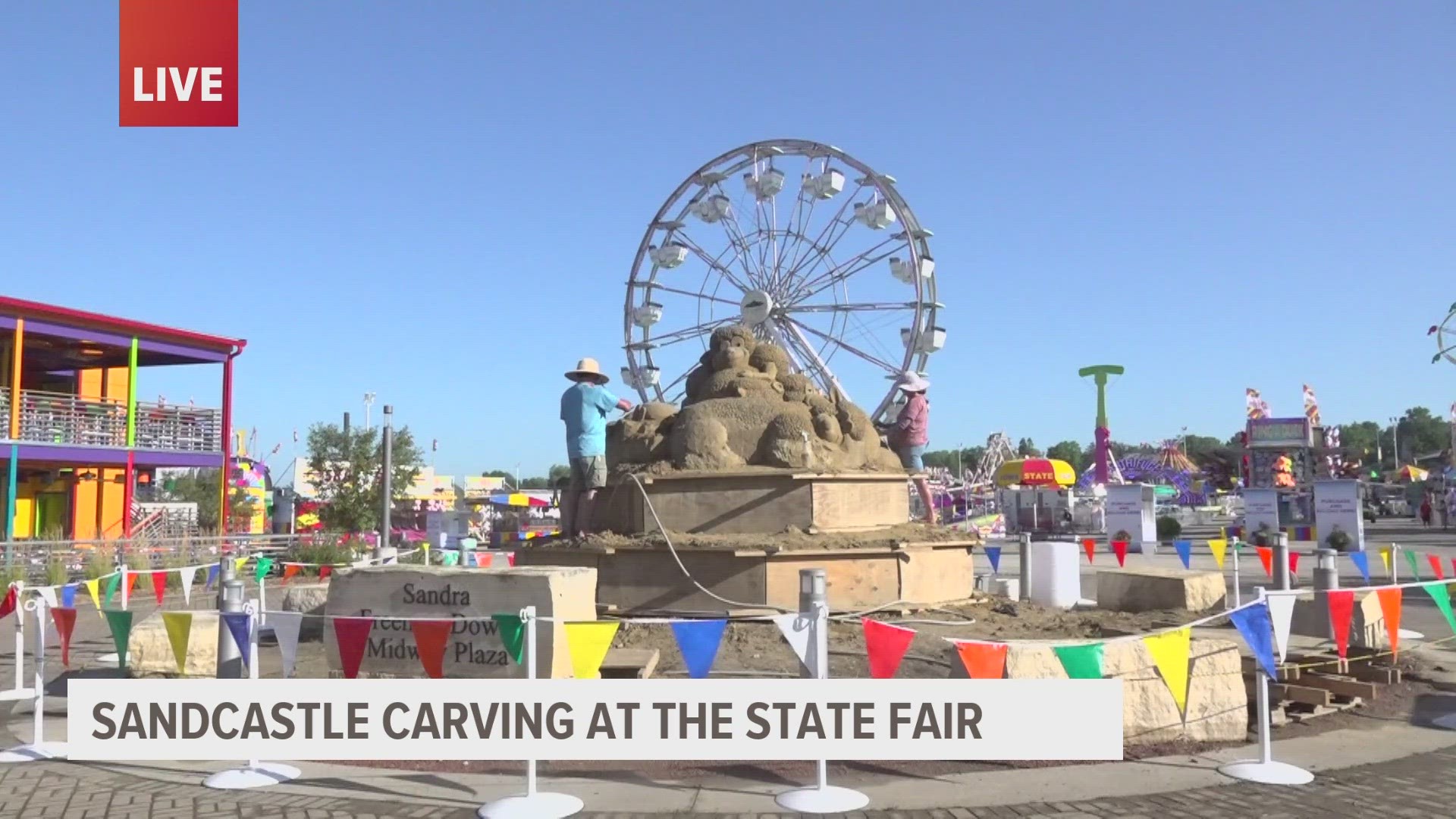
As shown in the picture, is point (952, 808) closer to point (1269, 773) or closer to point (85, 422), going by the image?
point (1269, 773)

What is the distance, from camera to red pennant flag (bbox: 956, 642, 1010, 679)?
5.69 metres

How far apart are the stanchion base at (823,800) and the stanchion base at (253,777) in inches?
116

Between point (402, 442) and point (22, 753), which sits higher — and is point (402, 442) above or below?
above

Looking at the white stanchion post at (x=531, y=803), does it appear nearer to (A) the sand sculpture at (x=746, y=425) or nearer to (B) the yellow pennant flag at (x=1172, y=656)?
(B) the yellow pennant flag at (x=1172, y=656)

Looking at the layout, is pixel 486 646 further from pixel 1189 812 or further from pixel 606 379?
pixel 1189 812

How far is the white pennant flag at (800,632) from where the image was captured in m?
5.54

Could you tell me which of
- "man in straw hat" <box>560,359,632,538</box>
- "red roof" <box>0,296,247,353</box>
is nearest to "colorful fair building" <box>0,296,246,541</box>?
"red roof" <box>0,296,247,353</box>

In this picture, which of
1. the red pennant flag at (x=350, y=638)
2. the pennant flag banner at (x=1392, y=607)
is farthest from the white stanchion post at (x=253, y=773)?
the pennant flag banner at (x=1392, y=607)

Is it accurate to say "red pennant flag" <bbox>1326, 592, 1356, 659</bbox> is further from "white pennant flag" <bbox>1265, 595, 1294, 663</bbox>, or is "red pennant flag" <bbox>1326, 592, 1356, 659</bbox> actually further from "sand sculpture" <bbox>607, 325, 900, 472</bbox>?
"sand sculpture" <bbox>607, 325, 900, 472</bbox>

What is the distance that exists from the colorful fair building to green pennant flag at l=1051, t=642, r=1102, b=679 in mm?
24214

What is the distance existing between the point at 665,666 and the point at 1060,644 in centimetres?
368

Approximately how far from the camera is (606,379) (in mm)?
10891

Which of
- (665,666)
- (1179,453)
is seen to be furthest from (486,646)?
(1179,453)

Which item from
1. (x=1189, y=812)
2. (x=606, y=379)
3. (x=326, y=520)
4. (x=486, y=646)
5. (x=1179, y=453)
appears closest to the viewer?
(x=1189, y=812)
